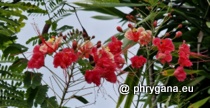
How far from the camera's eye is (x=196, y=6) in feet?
9.86

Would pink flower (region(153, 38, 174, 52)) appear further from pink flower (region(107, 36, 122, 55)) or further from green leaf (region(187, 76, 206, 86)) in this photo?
green leaf (region(187, 76, 206, 86))

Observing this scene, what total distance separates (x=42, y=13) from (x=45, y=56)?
93cm

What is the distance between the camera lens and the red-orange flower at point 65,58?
1.26 meters

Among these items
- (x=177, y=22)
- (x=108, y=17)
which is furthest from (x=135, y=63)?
(x=108, y=17)

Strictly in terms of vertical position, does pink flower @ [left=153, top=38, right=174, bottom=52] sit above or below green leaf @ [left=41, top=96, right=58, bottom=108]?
above

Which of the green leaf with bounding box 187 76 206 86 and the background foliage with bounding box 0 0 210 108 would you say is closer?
the background foliage with bounding box 0 0 210 108

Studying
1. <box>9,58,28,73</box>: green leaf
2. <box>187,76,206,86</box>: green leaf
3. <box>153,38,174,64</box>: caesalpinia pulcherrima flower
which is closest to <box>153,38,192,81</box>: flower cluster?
<box>153,38,174,64</box>: caesalpinia pulcherrima flower

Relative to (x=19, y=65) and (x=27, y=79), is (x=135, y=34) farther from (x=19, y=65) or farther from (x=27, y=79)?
(x=19, y=65)

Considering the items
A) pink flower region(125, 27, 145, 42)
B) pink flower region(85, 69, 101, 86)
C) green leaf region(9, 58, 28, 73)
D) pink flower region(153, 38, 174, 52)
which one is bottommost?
pink flower region(85, 69, 101, 86)

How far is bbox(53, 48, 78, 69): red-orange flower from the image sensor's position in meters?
1.26

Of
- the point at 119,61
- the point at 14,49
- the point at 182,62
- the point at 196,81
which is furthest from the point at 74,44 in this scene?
the point at 196,81

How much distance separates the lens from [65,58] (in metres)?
1.26

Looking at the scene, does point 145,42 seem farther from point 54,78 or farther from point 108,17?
point 108,17

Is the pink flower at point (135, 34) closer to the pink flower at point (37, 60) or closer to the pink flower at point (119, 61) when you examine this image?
the pink flower at point (119, 61)
